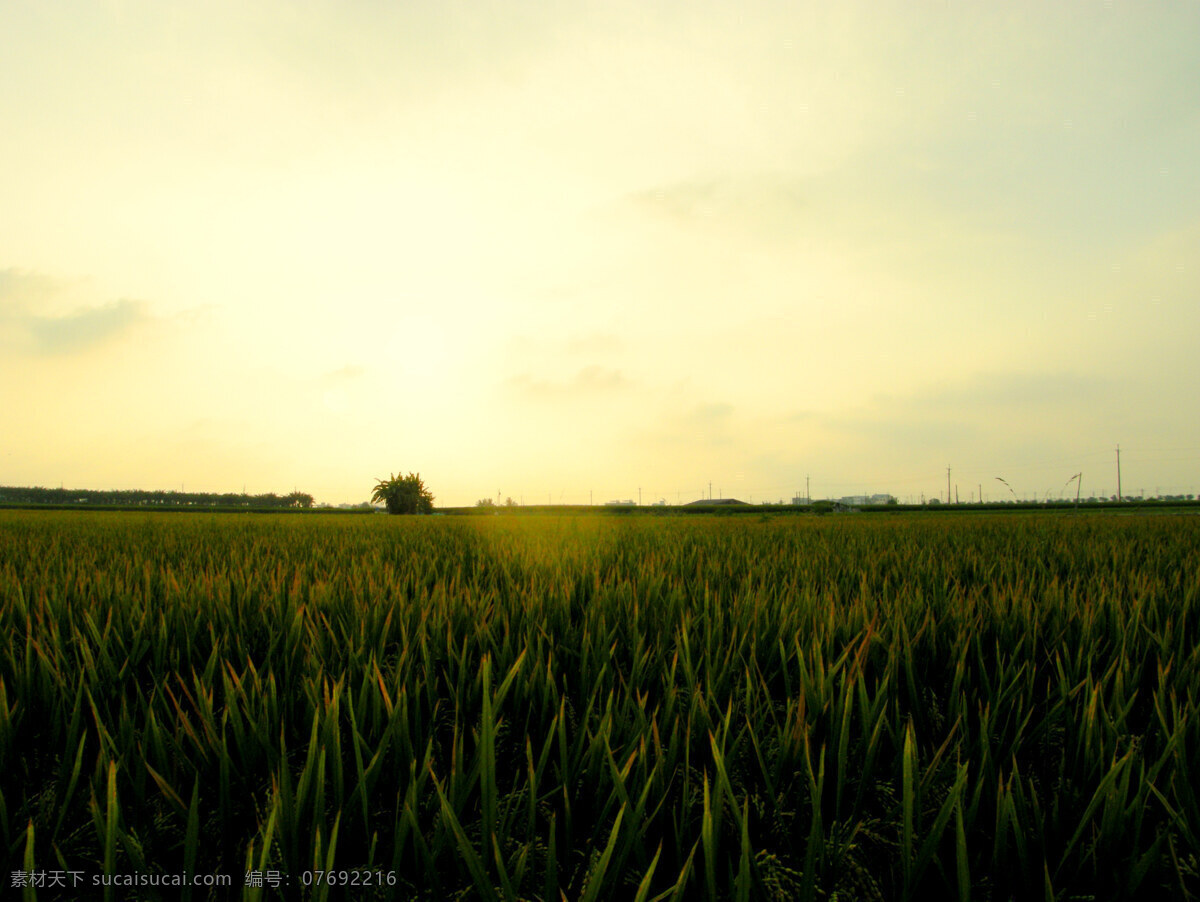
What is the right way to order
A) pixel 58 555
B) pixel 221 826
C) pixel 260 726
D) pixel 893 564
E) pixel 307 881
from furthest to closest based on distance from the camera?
pixel 58 555 → pixel 893 564 → pixel 260 726 → pixel 221 826 → pixel 307 881

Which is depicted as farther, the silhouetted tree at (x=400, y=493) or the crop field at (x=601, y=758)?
the silhouetted tree at (x=400, y=493)

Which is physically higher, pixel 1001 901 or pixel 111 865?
pixel 111 865

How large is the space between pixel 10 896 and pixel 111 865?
0.38 meters

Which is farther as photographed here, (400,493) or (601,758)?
(400,493)

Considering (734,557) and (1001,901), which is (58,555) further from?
(1001,901)

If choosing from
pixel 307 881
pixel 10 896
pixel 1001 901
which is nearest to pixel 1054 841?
pixel 1001 901

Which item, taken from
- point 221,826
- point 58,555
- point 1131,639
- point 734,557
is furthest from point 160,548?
point 1131,639

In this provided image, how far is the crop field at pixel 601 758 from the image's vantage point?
876mm

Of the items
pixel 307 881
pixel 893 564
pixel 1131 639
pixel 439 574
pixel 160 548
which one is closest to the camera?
pixel 307 881

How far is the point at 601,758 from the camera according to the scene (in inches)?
42.3

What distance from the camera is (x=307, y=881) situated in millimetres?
883

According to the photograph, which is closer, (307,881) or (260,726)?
(307,881)

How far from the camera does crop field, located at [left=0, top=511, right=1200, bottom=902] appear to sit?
0.88 metres

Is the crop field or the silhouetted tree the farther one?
the silhouetted tree
